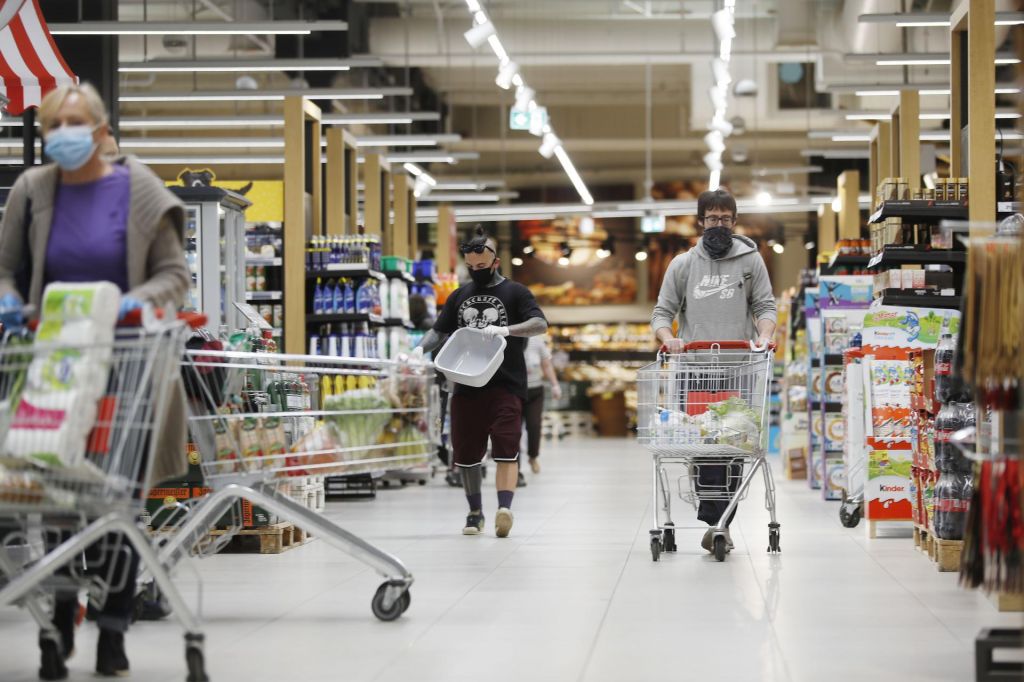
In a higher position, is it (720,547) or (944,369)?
(944,369)

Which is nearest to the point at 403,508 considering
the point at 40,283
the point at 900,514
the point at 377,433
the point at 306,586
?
the point at 900,514

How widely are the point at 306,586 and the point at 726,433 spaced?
1867 mm

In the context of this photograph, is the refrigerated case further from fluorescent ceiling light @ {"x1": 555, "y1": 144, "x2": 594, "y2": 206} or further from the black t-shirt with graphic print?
fluorescent ceiling light @ {"x1": 555, "y1": 144, "x2": 594, "y2": 206}

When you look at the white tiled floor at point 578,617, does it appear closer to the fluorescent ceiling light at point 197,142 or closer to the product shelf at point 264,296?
the product shelf at point 264,296

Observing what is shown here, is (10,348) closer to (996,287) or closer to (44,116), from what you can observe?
(44,116)

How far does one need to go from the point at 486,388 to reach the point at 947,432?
2.72m

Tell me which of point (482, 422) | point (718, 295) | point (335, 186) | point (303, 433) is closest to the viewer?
point (303, 433)

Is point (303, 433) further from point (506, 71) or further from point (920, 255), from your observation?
point (506, 71)

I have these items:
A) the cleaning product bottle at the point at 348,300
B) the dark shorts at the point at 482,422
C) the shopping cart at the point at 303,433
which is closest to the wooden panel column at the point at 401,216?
the cleaning product bottle at the point at 348,300

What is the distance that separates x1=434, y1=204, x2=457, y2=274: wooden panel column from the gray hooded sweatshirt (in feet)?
40.1

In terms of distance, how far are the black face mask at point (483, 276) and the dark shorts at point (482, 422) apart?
58cm

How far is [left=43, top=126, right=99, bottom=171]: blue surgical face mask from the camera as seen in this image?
11.8 feet

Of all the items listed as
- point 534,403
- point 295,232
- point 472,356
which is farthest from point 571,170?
point 472,356

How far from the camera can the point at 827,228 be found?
65.5 ft
